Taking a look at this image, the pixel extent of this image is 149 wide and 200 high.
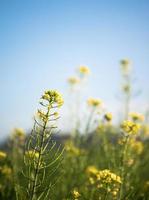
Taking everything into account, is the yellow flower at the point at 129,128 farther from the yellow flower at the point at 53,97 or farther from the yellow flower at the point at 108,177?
the yellow flower at the point at 53,97

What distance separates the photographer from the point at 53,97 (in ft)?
8.91

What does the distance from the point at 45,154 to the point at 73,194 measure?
19.3 inches

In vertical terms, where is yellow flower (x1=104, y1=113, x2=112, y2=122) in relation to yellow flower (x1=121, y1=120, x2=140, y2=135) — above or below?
above

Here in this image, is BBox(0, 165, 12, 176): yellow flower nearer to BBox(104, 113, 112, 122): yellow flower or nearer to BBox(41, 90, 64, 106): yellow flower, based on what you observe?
BBox(104, 113, 112, 122): yellow flower

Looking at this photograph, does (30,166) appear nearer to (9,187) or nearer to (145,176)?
(9,187)

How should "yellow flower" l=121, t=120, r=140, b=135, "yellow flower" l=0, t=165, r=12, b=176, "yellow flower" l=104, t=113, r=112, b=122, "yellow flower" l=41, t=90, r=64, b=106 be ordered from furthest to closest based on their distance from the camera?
"yellow flower" l=0, t=165, r=12, b=176, "yellow flower" l=104, t=113, r=112, b=122, "yellow flower" l=121, t=120, r=140, b=135, "yellow flower" l=41, t=90, r=64, b=106

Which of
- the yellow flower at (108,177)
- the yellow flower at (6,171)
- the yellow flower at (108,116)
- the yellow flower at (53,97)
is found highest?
the yellow flower at (108,116)

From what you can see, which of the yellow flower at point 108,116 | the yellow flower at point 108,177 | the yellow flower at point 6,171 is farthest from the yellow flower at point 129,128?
the yellow flower at point 6,171

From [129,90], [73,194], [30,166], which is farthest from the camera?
[129,90]

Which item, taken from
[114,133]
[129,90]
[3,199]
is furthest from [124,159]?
[129,90]

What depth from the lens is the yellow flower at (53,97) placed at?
8.80ft

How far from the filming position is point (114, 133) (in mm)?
6906

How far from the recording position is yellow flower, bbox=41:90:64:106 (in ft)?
8.80

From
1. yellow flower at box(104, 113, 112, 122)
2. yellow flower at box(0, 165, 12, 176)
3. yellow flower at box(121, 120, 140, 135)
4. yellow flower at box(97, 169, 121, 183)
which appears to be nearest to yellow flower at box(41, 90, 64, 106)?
yellow flower at box(97, 169, 121, 183)
